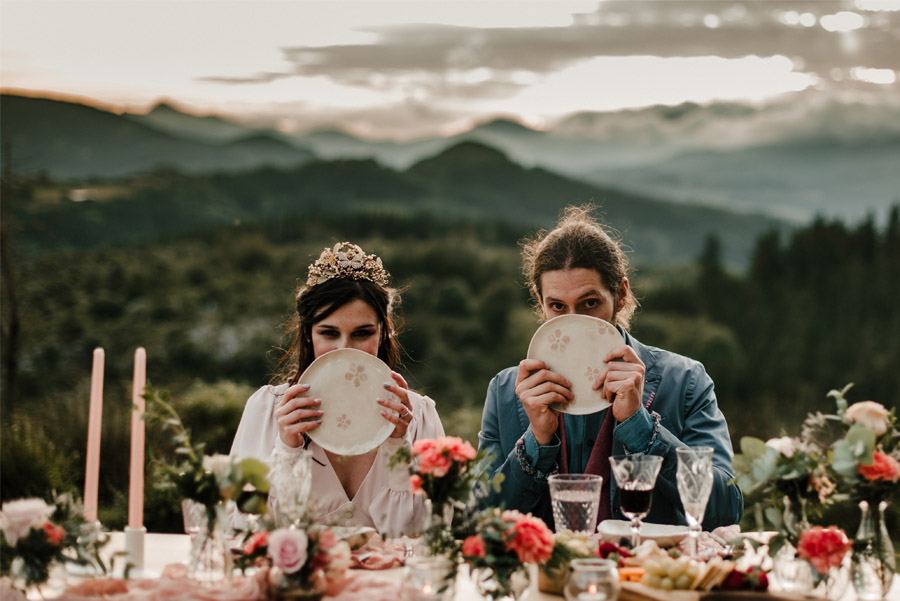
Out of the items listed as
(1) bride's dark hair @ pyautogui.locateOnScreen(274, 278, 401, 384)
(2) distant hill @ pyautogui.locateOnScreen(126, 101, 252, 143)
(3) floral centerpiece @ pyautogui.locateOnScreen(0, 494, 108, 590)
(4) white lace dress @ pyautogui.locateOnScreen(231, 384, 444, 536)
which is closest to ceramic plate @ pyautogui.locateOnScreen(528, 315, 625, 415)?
(4) white lace dress @ pyautogui.locateOnScreen(231, 384, 444, 536)

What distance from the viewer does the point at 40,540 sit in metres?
2.69

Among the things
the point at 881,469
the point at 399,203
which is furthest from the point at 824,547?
the point at 399,203

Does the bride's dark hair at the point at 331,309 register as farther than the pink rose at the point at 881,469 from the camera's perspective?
Yes

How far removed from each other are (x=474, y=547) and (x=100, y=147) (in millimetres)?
8979

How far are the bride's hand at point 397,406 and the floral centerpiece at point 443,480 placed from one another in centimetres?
74

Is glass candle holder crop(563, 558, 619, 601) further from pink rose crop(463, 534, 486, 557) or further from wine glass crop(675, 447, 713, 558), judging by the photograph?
wine glass crop(675, 447, 713, 558)

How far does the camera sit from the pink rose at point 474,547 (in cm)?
255

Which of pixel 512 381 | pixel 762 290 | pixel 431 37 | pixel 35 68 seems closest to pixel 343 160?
pixel 431 37

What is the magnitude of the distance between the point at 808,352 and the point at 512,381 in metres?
6.60

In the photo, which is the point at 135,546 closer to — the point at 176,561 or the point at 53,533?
the point at 176,561

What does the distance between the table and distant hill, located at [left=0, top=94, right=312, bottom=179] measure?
7.02m

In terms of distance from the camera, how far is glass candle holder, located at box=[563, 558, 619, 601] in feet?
8.09

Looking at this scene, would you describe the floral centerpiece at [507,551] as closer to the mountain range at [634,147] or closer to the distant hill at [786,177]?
the mountain range at [634,147]

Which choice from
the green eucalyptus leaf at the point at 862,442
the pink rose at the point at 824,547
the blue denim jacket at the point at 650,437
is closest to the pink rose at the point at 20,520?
the blue denim jacket at the point at 650,437
